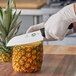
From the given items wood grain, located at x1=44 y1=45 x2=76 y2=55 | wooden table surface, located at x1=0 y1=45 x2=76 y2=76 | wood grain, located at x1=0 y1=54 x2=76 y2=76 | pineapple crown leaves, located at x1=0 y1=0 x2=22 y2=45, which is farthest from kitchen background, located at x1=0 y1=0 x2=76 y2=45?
pineapple crown leaves, located at x1=0 y1=0 x2=22 y2=45

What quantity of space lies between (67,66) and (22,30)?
2.38m

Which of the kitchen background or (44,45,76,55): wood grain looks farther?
the kitchen background

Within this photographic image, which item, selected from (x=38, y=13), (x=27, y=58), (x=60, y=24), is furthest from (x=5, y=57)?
(x=38, y=13)

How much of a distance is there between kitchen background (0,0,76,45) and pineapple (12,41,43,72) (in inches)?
87.5

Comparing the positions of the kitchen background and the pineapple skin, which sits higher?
the pineapple skin

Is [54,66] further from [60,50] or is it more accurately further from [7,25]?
[60,50]

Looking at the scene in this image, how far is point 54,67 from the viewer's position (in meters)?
1.36

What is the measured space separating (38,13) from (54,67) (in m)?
2.31

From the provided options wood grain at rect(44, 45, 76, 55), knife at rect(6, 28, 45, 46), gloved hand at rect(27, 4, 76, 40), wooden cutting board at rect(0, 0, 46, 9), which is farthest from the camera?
wooden cutting board at rect(0, 0, 46, 9)

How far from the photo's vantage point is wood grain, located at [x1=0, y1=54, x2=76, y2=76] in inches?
48.8

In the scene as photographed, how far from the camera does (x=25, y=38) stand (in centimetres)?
126

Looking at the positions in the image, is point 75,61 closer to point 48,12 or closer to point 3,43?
point 3,43

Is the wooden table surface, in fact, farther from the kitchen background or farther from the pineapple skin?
the kitchen background

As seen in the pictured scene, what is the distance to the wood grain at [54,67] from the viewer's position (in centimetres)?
124
